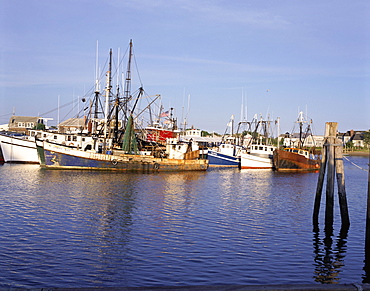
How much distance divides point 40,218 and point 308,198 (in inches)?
853

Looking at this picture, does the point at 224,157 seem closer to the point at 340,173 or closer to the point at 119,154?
the point at 119,154

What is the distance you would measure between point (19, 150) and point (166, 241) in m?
51.7

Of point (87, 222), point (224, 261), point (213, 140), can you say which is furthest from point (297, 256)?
point (213, 140)

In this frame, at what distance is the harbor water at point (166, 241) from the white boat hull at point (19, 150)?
30.5 m

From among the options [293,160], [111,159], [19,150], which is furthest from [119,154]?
[293,160]

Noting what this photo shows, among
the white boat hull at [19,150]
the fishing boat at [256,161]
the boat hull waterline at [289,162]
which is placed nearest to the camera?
the white boat hull at [19,150]

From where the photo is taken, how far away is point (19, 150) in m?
65.3

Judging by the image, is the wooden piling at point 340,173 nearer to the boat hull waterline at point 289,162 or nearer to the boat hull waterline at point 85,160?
the boat hull waterline at point 85,160

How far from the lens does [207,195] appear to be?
121 ft

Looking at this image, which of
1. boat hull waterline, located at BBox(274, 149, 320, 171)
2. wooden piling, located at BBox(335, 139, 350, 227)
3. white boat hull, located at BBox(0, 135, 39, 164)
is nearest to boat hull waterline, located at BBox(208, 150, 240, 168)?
boat hull waterline, located at BBox(274, 149, 320, 171)

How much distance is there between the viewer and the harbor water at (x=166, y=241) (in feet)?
47.2

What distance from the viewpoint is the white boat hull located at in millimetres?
64875

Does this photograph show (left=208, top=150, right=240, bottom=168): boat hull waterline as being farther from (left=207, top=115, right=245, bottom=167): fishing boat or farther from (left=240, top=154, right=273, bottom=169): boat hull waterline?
(left=240, top=154, right=273, bottom=169): boat hull waterline

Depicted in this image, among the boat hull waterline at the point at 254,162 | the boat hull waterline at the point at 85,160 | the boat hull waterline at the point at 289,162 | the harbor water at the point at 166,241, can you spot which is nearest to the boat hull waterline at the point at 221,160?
the boat hull waterline at the point at 254,162
